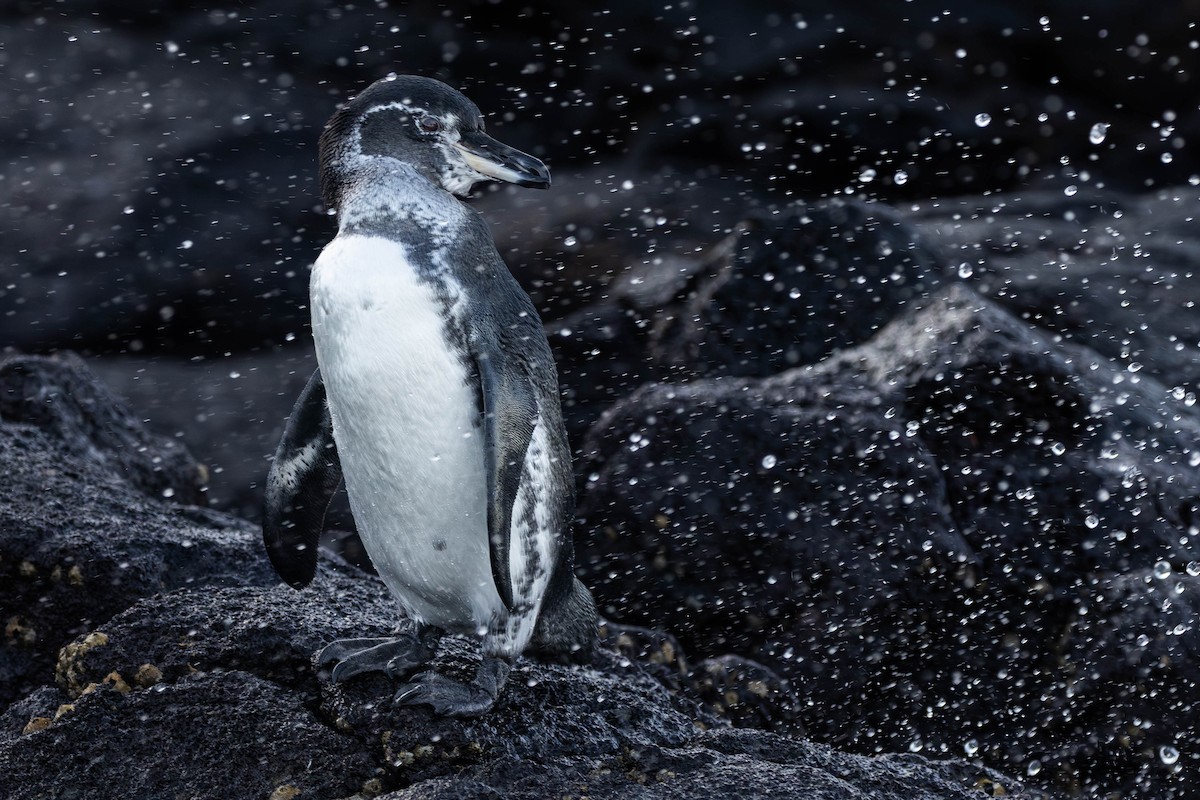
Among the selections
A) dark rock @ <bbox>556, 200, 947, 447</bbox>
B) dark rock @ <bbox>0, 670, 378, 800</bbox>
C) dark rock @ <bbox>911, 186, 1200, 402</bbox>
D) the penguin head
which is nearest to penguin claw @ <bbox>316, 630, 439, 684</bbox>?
dark rock @ <bbox>0, 670, 378, 800</bbox>

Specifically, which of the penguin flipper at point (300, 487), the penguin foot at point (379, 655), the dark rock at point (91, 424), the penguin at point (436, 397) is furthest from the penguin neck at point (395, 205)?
the dark rock at point (91, 424)

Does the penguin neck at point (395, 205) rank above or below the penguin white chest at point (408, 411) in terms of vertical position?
above

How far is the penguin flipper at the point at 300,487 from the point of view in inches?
107

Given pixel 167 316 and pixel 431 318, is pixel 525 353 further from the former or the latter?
pixel 167 316

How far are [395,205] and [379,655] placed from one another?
0.93m

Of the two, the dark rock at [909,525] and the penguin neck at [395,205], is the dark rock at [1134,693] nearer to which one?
the dark rock at [909,525]

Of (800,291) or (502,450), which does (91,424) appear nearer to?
(502,450)

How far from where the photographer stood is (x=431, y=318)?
234cm

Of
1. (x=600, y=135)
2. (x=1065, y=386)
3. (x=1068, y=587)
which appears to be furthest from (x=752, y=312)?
(x=600, y=135)

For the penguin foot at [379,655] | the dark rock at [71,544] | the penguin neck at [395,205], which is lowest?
the dark rock at [71,544]

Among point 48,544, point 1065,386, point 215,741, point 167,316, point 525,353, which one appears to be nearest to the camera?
point 215,741

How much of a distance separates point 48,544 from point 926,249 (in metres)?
4.17

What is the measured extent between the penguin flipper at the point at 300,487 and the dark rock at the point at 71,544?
1.19 ft

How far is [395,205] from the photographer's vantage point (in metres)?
2.42
